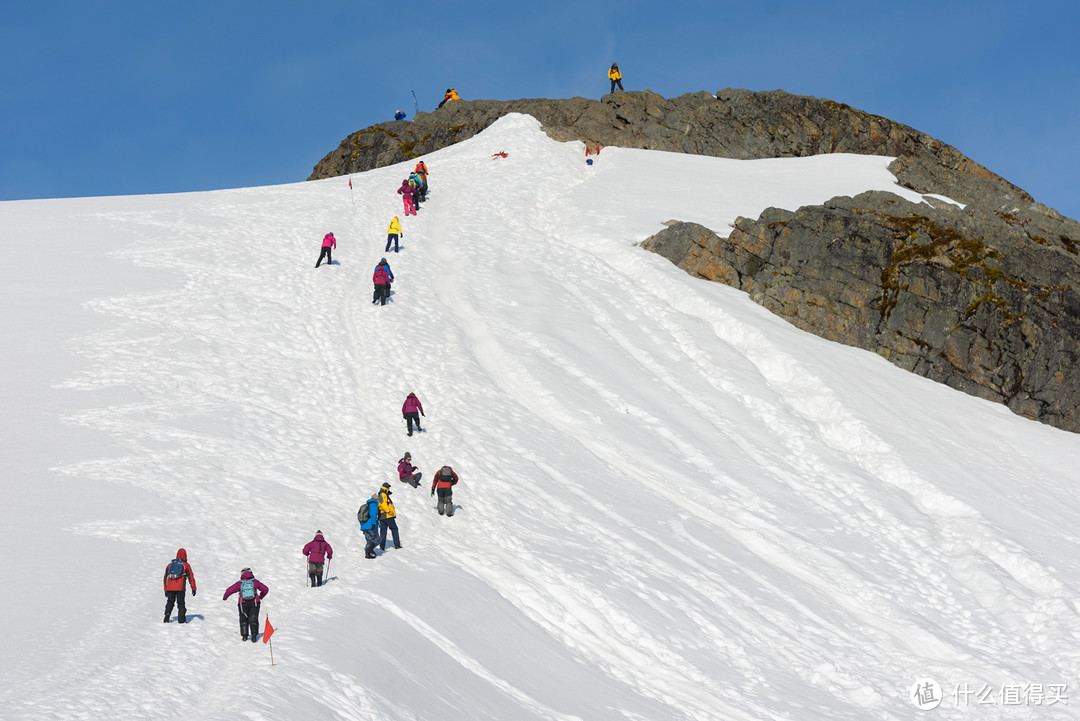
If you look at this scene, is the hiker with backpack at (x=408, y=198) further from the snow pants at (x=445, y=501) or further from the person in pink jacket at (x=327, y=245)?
the snow pants at (x=445, y=501)

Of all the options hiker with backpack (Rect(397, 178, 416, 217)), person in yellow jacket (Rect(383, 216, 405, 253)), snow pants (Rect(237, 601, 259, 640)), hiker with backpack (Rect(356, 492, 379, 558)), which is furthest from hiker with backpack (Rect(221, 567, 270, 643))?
hiker with backpack (Rect(397, 178, 416, 217))

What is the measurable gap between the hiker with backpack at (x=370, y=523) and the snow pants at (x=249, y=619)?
3.91 metres

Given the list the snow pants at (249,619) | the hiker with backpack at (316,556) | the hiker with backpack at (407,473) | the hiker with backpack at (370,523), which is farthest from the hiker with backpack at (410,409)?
the snow pants at (249,619)

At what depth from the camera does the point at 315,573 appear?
1460cm

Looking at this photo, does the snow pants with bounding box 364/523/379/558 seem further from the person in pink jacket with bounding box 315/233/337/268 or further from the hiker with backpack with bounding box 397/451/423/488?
the person in pink jacket with bounding box 315/233/337/268

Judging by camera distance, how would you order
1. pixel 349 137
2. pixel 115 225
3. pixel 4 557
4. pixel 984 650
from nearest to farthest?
pixel 4 557 < pixel 984 650 < pixel 115 225 < pixel 349 137

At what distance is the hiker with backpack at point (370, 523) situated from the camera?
16.2 metres

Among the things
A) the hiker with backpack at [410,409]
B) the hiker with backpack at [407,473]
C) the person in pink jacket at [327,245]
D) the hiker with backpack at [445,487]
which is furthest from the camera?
the person in pink jacket at [327,245]

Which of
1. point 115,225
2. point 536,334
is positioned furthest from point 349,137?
point 536,334

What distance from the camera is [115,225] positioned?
34.5 meters

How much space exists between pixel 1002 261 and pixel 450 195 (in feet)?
87.2

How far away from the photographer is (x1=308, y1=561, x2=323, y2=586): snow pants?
1452 centimetres

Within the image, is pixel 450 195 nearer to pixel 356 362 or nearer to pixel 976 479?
pixel 356 362

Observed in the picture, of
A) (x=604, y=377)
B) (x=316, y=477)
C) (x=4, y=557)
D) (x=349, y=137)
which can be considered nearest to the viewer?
(x=4, y=557)
